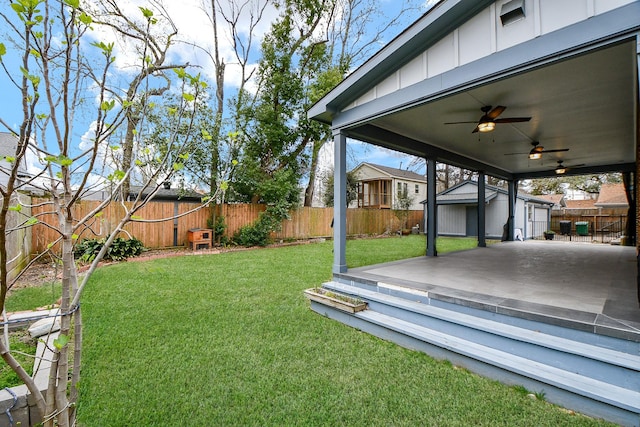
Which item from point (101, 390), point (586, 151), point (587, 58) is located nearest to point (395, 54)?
point (587, 58)

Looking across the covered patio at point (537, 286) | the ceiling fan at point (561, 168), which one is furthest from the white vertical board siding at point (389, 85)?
the ceiling fan at point (561, 168)

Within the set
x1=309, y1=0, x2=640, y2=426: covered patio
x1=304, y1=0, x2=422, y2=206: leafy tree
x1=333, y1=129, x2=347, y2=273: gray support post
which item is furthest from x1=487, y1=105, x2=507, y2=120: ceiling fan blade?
x1=304, y1=0, x2=422, y2=206: leafy tree

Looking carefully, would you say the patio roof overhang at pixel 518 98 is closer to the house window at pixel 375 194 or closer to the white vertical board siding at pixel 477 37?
the white vertical board siding at pixel 477 37

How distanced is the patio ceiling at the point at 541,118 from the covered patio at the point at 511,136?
0.03m

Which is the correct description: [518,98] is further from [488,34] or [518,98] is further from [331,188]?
[331,188]

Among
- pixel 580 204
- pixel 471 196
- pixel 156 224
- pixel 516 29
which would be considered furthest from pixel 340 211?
pixel 580 204

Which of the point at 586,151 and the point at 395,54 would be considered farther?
the point at 586,151

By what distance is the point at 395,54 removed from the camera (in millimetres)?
3709

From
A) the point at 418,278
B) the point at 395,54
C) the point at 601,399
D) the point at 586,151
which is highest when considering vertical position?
the point at 395,54

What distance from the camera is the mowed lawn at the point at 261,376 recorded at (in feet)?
6.93

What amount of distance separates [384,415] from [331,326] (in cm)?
164

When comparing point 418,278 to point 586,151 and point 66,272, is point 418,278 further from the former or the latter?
point 586,151

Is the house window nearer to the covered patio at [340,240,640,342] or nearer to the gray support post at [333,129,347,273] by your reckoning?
the covered patio at [340,240,640,342]

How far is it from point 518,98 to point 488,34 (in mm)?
1599
